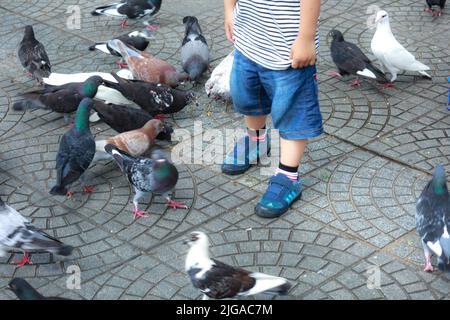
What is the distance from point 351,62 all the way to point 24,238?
3787 millimetres

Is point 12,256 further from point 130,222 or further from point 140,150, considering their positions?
point 140,150

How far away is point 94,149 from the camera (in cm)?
542

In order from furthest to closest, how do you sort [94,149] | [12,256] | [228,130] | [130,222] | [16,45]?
1. [16,45]
2. [228,130]
3. [94,149]
4. [130,222]
5. [12,256]

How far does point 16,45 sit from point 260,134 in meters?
3.82

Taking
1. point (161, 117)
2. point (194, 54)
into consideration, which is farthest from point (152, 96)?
point (194, 54)

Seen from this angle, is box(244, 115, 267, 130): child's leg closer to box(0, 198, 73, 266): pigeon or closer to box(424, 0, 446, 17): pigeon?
box(0, 198, 73, 266): pigeon

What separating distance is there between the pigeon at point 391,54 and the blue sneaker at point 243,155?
187 cm

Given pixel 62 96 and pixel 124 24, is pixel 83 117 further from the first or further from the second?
pixel 124 24

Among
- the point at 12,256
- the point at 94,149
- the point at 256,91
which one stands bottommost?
the point at 12,256

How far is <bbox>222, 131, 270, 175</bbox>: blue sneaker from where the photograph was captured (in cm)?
559

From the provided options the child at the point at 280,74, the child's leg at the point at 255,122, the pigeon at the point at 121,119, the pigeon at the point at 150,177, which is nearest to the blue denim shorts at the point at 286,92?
the child at the point at 280,74

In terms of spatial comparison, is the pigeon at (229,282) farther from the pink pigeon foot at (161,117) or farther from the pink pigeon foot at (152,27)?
Answer: the pink pigeon foot at (152,27)

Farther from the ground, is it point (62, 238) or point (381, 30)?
point (381, 30)
